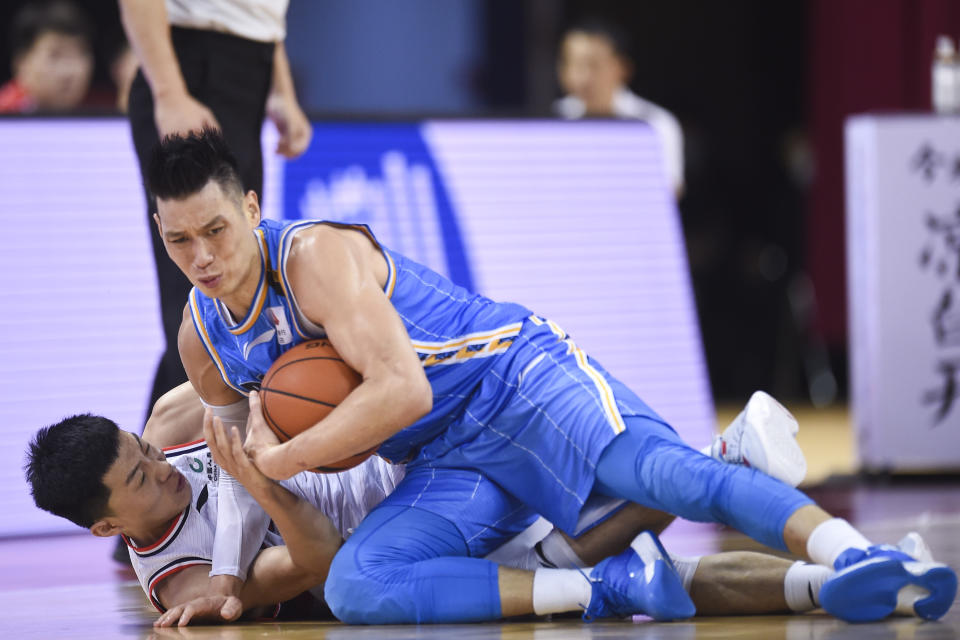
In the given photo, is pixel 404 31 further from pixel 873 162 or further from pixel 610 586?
pixel 610 586

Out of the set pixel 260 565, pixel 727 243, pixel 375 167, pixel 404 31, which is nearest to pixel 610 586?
pixel 260 565

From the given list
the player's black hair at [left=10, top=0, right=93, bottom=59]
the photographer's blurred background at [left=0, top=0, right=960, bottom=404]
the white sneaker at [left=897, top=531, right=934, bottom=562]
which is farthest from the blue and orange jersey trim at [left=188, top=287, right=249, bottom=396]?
the photographer's blurred background at [left=0, top=0, right=960, bottom=404]

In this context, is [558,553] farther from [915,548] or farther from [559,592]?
[915,548]

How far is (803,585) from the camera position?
109 inches

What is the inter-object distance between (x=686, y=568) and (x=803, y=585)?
26 centimetres

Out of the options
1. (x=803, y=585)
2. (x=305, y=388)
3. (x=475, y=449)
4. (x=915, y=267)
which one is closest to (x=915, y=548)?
(x=803, y=585)

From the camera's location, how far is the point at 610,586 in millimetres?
2773

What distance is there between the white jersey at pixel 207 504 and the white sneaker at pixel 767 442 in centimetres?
90

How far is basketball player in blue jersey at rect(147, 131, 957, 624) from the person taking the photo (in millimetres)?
2652

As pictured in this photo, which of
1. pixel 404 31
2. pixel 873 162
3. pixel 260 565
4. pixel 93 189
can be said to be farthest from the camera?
pixel 404 31

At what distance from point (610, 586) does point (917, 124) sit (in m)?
3.44

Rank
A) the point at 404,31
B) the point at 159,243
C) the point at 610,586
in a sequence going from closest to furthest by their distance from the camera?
the point at 610,586
the point at 159,243
the point at 404,31

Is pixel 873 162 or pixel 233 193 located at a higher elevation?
pixel 233 193

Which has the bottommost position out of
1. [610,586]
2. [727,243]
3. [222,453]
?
[727,243]
